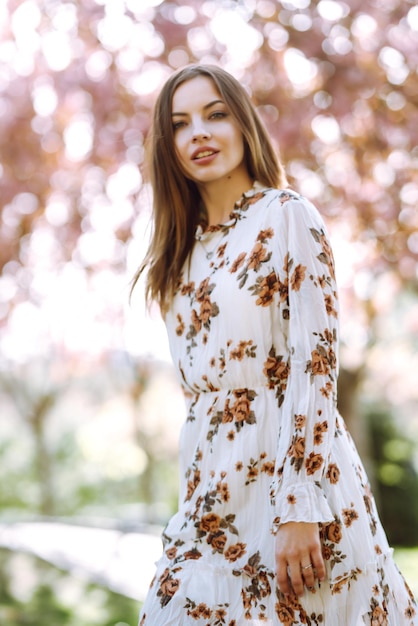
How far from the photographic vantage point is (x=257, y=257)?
191cm

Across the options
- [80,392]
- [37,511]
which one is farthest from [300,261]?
[80,392]

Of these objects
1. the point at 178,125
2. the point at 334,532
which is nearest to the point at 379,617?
the point at 334,532

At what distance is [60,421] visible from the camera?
29.7m

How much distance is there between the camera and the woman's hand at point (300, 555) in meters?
1.67

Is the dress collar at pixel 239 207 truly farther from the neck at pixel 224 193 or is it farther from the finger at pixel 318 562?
the finger at pixel 318 562

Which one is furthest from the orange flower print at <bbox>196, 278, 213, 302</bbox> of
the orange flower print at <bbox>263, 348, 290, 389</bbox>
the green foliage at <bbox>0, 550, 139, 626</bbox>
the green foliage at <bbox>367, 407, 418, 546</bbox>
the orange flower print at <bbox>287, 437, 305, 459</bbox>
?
the green foliage at <bbox>367, 407, 418, 546</bbox>

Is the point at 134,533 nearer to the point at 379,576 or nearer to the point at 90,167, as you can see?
the point at 90,167

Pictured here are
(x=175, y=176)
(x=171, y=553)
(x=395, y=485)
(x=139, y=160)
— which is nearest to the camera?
(x=171, y=553)

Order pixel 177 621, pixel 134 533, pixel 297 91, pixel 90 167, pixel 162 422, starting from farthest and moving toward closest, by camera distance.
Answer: pixel 162 422
pixel 134 533
pixel 90 167
pixel 297 91
pixel 177 621

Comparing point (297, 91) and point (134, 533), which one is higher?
point (297, 91)

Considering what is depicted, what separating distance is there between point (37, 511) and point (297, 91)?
21.8 m

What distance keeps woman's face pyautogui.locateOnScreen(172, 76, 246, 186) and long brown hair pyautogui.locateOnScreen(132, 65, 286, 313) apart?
2cm

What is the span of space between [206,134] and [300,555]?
995 mm

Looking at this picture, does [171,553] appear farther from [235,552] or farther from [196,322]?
[196,322]
